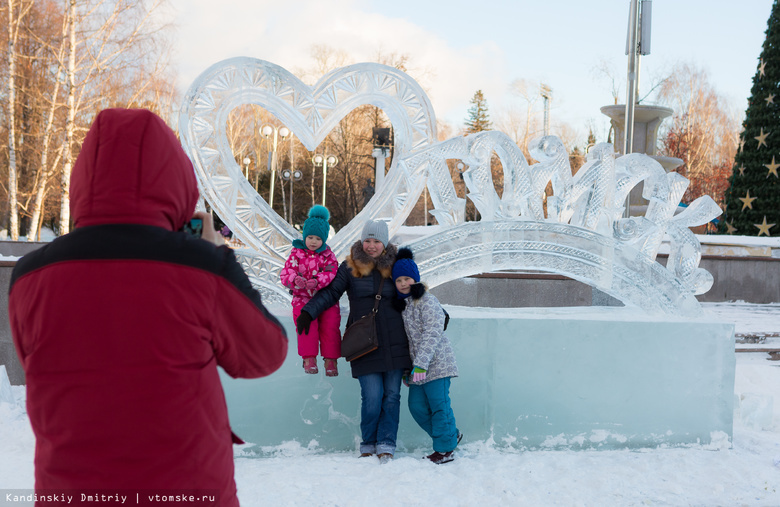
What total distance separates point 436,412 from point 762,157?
49.5 feet

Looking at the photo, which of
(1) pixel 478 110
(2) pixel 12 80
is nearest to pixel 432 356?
(2) pixel 12 80

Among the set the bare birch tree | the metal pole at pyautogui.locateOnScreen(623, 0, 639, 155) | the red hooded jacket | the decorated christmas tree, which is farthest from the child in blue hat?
the bare birch tree

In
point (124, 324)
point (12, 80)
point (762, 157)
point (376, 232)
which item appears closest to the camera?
point (124, 324)

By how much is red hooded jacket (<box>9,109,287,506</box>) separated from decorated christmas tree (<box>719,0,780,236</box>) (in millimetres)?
17182

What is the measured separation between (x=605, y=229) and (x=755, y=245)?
10811 millimetres

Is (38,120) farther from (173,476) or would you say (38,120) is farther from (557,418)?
(173,476)

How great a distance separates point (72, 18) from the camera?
15.2 metres

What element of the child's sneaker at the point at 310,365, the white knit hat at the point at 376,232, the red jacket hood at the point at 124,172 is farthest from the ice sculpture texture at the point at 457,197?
the red jacket hood at the point at 124,172

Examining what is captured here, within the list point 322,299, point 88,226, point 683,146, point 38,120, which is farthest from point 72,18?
point 683,146

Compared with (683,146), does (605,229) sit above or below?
below

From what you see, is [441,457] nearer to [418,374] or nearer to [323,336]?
[418,374]

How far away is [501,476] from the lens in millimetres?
4070

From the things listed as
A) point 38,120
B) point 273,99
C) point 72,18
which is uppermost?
point 72,18

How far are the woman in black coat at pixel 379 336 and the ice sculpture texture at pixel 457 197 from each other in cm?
54
